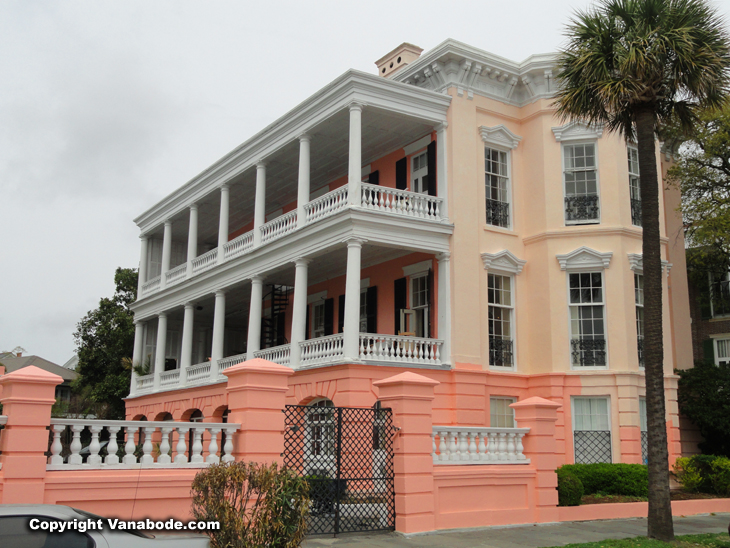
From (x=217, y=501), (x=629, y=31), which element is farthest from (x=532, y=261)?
(x=217, y=501)

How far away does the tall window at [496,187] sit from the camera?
22.0m

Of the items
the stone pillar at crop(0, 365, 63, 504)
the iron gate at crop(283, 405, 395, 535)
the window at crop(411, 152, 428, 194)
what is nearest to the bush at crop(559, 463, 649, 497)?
the iron gate at crop(283, 405, 395, 535)

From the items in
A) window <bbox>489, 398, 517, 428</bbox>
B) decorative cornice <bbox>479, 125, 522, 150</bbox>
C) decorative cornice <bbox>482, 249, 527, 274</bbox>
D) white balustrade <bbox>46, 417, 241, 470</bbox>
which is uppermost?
decorative cornice <bbox>479, 125, 522, 150</bbox>

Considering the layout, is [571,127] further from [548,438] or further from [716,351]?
[716,351]

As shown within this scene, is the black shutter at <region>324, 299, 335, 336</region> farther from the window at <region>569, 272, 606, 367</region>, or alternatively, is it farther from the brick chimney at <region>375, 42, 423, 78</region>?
the window at <region>569, 272, 606, 367</region>

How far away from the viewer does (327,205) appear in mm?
20875

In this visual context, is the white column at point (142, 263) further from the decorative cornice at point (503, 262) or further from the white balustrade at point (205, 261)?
the decorative cornice at point (503, 262)

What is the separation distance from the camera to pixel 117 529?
6.16 meters

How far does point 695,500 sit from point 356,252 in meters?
10.2

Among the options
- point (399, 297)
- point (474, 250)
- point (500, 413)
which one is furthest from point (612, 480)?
point (399, 297)

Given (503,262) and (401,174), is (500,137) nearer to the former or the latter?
(401,174)

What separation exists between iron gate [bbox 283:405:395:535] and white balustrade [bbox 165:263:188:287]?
17.7 meters

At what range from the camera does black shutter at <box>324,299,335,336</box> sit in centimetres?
2628

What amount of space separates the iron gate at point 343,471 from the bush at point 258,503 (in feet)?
9.60
